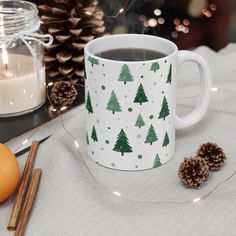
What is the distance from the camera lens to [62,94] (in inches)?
32.0

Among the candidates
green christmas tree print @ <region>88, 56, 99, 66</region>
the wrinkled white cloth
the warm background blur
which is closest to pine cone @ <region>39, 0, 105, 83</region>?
the warm background blur

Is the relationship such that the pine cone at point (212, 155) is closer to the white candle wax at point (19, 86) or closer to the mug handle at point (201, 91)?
the mug handle at point (201, 91)

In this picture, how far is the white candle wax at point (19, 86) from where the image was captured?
767 mm

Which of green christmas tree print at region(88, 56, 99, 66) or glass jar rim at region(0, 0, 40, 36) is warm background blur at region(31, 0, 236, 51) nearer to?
glass jar rim at region(0, 0, 40, 36)

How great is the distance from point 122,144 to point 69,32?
0.39 meters

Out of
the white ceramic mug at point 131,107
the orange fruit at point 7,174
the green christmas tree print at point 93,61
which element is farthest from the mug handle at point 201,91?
the orange fruit at point 7,174

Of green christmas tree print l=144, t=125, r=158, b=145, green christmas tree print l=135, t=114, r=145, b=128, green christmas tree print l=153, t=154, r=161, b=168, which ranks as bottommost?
green christmas tree print l=153, t=154, r=161, b=168

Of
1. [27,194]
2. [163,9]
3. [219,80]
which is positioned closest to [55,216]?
[27,194]

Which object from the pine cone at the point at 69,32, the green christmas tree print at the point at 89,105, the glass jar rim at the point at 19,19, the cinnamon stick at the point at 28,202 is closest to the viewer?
the cinnamon stick at the point at 28,202

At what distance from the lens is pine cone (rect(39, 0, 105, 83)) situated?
3.06 feet

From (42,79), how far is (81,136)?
0.45 ft

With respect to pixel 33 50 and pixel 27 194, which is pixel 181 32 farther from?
pixel 27 194

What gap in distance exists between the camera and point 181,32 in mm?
1105

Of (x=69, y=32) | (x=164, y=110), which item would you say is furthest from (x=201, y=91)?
(x=69, y=32)
